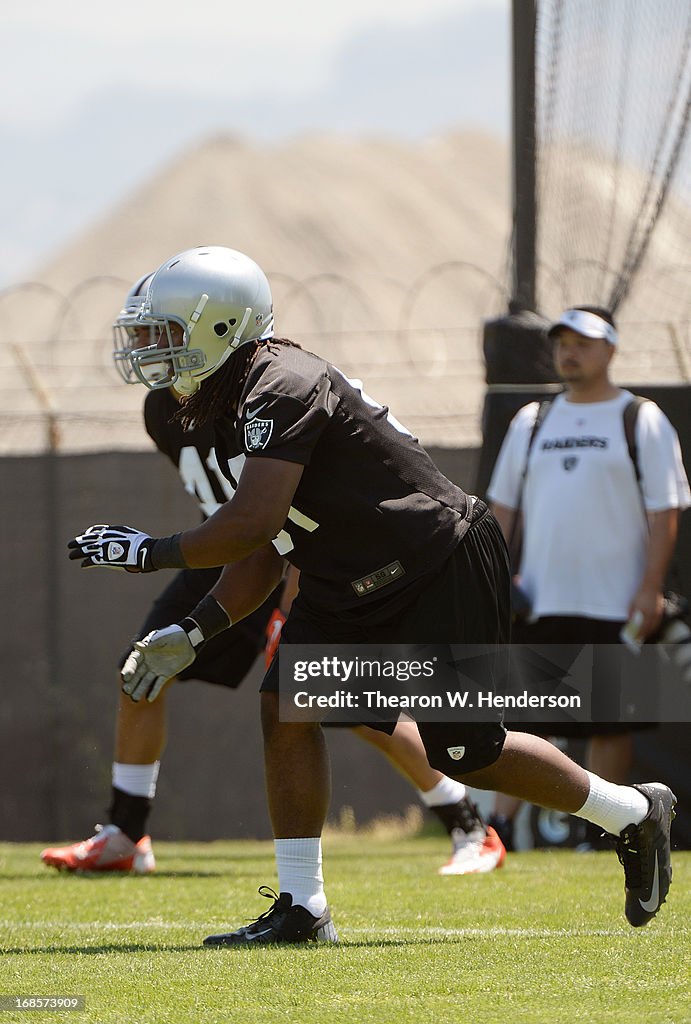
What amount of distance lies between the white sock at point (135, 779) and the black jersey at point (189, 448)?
1.11 meters

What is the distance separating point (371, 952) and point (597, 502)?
10.1ft

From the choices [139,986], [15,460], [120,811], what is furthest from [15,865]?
[139,986]

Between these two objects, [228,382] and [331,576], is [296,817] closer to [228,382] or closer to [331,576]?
[331,576]

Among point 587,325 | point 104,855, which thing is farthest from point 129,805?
point 587,325

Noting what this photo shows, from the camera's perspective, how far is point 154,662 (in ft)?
13.2

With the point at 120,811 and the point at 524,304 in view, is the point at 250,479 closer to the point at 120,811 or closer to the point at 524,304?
the point at 120,811

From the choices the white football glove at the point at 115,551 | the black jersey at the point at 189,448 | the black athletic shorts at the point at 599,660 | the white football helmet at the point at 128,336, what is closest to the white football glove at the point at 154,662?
the white football glove at the point at 115,551

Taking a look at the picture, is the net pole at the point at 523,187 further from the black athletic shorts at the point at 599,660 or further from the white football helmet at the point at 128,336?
the white football helmet at the point at 128,336

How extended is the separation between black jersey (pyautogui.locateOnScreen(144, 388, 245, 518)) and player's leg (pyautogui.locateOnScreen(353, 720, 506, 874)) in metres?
1.02

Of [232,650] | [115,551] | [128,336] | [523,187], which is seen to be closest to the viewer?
[115,551]

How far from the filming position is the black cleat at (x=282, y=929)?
410 cm

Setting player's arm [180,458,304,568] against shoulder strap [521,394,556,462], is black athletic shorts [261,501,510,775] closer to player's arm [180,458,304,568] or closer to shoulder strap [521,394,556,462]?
player's arm [180,458,304,568]

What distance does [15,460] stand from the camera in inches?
341

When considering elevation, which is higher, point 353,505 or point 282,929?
point 353,505
